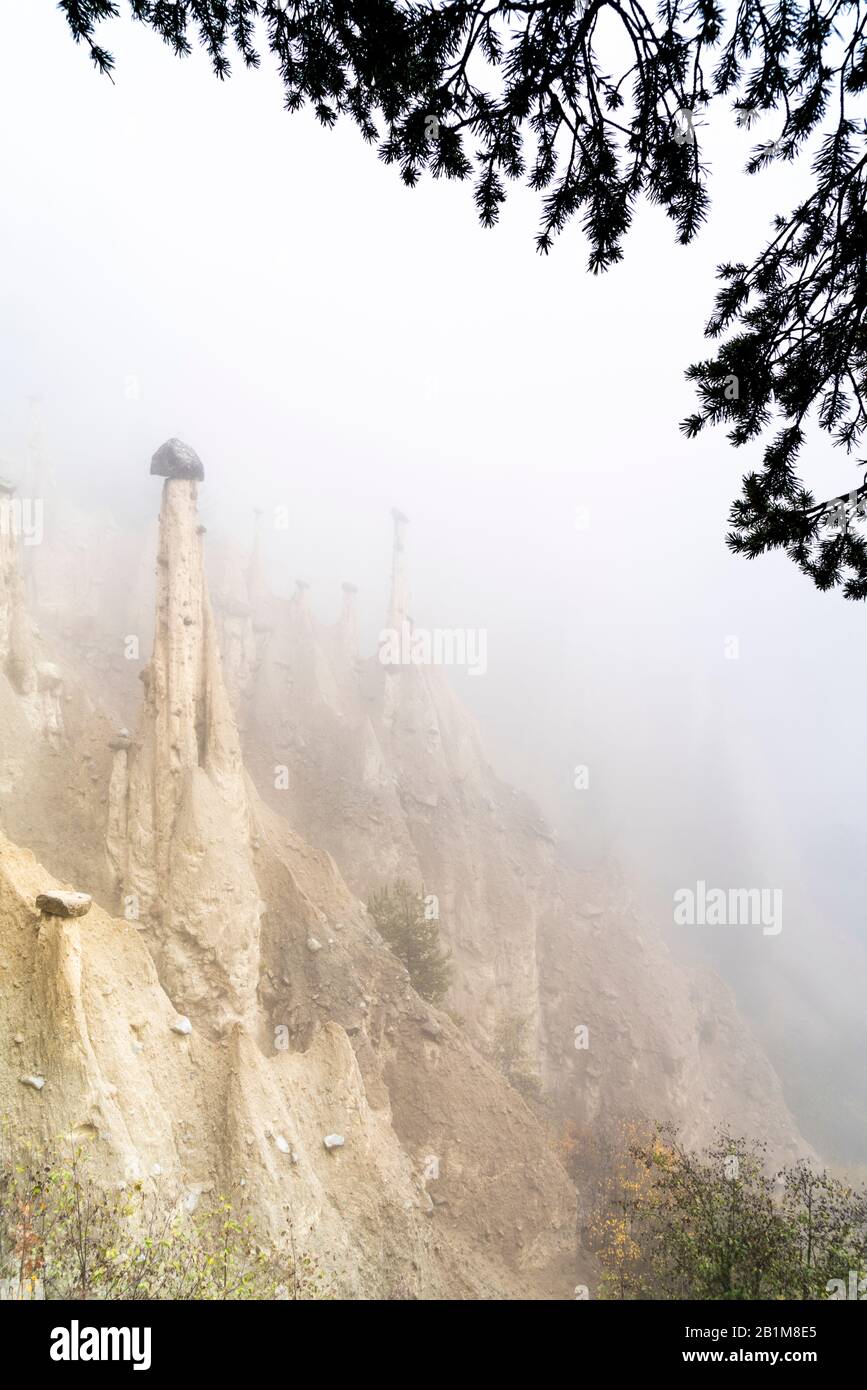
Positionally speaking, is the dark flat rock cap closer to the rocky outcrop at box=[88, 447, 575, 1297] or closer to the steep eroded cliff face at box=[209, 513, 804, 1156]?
the rocky outcrop at box=[88, 447, 575, 1297]

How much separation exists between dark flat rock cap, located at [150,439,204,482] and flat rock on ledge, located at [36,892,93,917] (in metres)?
14.0

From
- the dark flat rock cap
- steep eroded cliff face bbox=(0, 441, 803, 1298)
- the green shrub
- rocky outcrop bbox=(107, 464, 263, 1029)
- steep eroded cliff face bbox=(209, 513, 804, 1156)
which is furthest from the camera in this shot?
steep eroded cliff face bbox=(209, 513, 804, 1156)

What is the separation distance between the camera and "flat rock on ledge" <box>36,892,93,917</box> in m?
9.95

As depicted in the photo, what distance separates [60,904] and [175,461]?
48.1ft

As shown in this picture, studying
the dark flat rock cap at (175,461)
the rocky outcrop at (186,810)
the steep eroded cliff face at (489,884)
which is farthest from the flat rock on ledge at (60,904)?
the steep eroded cliff face at (489,884)

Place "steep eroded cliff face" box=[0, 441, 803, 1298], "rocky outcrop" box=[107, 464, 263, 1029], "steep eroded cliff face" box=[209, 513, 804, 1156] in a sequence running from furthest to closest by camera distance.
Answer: "steep eroded cliff face" box=[209, 513, 804, 1156], "rocky outcrop" box=[107, 464, 263, 1029], "steep eroded cliff face" box=[0, 441, 803, 1298]

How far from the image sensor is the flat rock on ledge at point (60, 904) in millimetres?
9945

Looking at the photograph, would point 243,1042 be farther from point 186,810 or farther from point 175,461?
point 175,461

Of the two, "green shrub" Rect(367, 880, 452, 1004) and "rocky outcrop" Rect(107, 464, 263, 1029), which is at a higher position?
"rocky outcrop" Rect(107, 464, 263, 1029)

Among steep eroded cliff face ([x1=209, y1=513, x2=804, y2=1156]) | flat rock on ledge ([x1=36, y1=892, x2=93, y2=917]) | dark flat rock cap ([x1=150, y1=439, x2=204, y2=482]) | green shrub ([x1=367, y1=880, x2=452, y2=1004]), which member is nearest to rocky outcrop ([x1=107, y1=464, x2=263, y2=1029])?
dark flat rock cap ([x1=150, y1=439, x2=204, y2=482])

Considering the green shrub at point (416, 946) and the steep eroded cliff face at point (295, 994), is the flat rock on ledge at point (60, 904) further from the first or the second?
the green shrub at point (416, 946)

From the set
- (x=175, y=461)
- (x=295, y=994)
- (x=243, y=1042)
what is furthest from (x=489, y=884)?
(x=175, y=461)

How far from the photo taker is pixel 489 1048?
1040 inches

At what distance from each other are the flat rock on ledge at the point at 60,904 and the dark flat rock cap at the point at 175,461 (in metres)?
14.0
